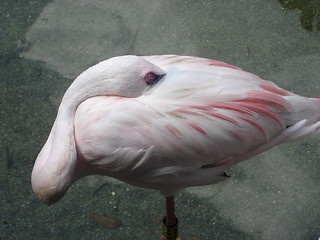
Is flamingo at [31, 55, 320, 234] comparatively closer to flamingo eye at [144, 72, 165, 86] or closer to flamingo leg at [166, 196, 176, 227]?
flamingo eye at [144, 72, 165, 86]

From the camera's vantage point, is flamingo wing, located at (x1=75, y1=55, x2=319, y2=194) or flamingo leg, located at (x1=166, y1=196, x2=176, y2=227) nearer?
flamingo wing, located at (x1=75, y1=55, x2=319, y2=194)

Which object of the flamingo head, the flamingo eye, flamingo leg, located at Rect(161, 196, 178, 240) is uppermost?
the flamingo eye

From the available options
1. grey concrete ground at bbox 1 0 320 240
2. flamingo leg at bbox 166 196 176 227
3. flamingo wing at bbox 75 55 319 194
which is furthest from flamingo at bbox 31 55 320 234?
grey concrete ground at bbox 1 0 320 240

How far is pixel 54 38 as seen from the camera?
3516 millimetres

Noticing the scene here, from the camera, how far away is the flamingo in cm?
203

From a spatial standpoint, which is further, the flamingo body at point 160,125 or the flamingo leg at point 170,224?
the flamingo leg at point 170,224

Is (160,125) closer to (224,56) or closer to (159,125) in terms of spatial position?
(159,125)

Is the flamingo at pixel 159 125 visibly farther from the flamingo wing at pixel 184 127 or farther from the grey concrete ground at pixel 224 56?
the grey concrete ground at pixel 224 56

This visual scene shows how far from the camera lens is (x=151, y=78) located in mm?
2111

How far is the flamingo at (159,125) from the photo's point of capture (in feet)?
6.67

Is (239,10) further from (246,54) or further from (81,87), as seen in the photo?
(81,87)

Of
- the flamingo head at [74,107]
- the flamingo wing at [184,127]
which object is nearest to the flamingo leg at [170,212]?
the flamingo wing at [184,127]

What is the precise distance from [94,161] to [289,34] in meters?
1.75

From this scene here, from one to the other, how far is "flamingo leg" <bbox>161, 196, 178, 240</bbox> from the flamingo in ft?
0.73
